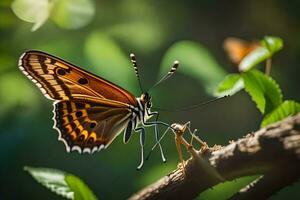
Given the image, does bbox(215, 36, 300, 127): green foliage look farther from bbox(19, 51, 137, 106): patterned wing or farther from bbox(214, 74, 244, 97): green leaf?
bbox(19, 51, 137, 106): patterned wing

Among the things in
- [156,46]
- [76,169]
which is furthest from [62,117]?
[156,46]

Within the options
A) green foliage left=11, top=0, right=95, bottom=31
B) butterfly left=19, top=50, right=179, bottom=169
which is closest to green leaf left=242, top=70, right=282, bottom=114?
butterfly left=19, top=50, right=179, bottom=169

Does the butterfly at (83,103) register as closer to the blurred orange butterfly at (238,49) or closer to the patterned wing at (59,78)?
the patterned wing at (59,78)

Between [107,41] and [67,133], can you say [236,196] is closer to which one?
[67,133]

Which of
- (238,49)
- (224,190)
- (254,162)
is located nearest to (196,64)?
(238,49)

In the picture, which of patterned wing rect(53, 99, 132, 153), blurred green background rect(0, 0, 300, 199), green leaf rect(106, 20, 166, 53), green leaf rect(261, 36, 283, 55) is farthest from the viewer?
green leaf rect(106, 20, 166, 53)

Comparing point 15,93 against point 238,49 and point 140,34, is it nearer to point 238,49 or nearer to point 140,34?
point 140,34
